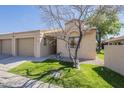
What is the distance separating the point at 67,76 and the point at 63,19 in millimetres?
5755

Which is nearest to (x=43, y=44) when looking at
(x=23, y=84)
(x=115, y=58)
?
(x=115, y=58)

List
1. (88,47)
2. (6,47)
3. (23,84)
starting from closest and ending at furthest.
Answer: (23,84)
(88,47)
(6,47)

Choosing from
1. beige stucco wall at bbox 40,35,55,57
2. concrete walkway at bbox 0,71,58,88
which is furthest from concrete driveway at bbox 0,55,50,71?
concrete walkway at bbox 0,71,58,88

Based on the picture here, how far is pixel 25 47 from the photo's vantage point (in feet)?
76.3

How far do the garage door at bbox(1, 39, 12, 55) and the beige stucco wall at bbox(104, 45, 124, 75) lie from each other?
14.2 metres

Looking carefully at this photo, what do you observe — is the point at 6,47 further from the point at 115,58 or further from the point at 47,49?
the point at 115,58

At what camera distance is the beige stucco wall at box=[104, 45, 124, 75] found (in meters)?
12.3

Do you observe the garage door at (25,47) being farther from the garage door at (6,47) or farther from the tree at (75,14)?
the tree at (75,14)

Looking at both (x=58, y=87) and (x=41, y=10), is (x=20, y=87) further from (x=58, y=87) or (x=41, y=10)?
(x=41, y=10)

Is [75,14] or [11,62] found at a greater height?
[75,14]

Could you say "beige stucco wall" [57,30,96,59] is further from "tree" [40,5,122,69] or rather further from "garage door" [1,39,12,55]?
"garage door" [1,39,12,55]

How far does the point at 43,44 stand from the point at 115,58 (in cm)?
985
